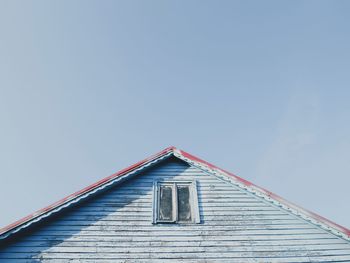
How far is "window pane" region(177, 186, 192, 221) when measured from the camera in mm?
9173

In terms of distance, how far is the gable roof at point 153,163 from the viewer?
8477 millimetres

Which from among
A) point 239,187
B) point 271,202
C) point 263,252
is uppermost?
point 239,187

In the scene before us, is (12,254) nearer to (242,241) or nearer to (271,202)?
(242,241)

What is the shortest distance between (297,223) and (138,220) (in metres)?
5.75

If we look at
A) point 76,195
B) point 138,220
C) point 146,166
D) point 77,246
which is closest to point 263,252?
point 138,220

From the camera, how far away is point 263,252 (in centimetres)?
838

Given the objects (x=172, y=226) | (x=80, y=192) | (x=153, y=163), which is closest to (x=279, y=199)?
(x=172, y=226)

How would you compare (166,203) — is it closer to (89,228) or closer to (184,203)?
Result: (184,203)

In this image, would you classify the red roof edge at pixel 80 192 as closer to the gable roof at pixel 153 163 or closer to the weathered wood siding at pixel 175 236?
the gable roof at pixel 153 163

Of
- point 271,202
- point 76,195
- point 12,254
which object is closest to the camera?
point 12,254

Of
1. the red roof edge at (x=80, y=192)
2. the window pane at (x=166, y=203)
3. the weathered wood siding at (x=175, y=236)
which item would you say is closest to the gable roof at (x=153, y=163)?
the red roof edge at (x=80, y=192)

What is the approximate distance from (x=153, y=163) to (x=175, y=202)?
1875mm

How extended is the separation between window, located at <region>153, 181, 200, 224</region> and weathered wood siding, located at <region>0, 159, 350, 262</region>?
237mm

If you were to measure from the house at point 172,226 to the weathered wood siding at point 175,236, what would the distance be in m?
0.03
